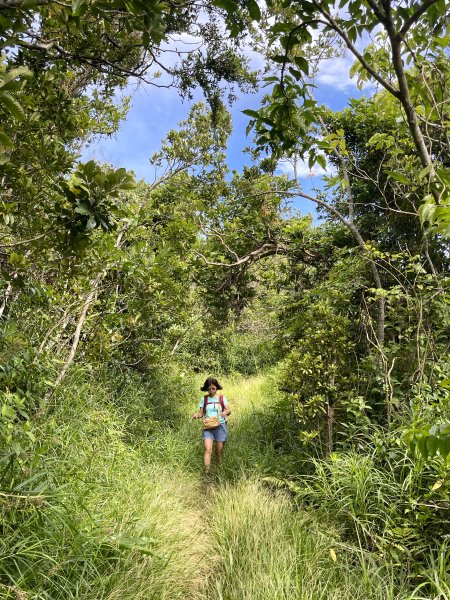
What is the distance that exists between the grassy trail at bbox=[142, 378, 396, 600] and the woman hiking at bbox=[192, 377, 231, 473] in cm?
52

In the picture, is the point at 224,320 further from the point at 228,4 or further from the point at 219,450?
the point at 228,4

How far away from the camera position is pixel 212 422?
5512 mm

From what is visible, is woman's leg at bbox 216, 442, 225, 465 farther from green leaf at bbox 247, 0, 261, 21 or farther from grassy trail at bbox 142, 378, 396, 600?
green leaf at bbox 247, 0, 261, 21

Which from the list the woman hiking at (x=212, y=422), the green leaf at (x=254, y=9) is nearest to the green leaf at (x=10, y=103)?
the green leaf at (x=254, y=9)

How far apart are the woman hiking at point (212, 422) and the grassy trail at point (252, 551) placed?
1.72 ft

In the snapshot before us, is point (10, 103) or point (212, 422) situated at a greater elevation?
point (10, 103)

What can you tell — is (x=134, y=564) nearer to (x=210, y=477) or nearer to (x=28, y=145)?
(x=210, y=477)

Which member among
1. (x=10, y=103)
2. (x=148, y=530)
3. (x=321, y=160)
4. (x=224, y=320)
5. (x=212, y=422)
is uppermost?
(x=321, y=160)

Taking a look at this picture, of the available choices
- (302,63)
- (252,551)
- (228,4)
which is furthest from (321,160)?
(252,551)

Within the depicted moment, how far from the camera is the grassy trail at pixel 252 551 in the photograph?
9.17 feet

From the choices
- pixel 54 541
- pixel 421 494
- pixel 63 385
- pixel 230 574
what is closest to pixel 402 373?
pixel 421 494

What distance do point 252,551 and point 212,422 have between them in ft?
7.59

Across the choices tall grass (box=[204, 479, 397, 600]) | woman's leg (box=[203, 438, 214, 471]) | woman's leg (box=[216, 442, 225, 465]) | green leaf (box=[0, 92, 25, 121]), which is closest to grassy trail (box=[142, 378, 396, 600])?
tall grass (box=[204, 479, 397, 600])

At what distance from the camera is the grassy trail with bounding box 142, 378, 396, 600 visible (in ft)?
9.17
